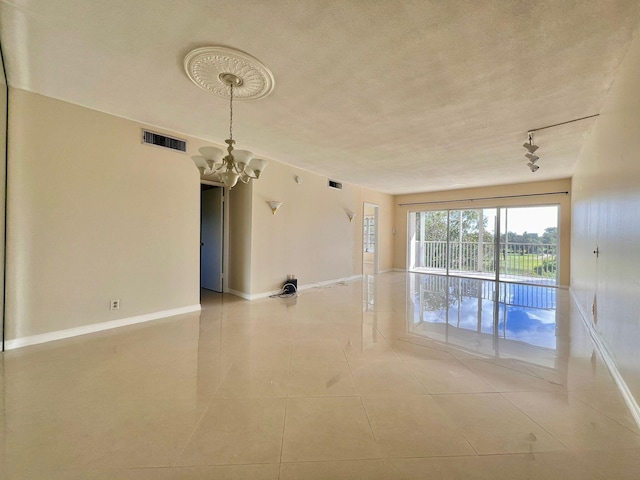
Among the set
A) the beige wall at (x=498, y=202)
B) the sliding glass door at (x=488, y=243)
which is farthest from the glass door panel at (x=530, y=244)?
the beige wall at (x=498, y=202)

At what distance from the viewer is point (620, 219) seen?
214 cm

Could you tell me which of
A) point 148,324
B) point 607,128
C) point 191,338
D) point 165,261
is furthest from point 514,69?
point 148,324

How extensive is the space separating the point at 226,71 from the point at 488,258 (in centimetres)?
860

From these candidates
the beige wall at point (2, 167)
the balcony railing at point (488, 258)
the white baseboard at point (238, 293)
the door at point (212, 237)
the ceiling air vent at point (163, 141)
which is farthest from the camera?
the balcony railing at point (488, 258)

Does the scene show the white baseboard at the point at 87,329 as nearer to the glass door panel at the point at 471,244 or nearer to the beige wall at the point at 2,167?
the beige wall at the point at 2,167

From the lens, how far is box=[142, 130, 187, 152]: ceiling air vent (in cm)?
348

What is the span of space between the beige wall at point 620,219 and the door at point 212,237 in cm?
533

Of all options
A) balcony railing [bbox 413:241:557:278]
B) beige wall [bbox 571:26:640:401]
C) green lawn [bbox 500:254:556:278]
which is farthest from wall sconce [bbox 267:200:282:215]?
green lawn [bbox 500:254:556:278]

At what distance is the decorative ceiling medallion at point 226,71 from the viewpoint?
2066mm

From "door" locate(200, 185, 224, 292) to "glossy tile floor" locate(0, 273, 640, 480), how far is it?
7.14ft

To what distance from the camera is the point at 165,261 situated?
12.2 ft

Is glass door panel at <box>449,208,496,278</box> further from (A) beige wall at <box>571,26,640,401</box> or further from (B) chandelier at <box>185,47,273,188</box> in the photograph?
(B) chandelier at <box>185,47,273,188</box>

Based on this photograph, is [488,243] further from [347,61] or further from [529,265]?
[347,61]

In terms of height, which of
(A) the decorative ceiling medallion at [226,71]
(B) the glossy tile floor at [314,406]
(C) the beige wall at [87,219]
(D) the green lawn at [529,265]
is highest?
(A) the decorative ceiling medallion at [226,71]
